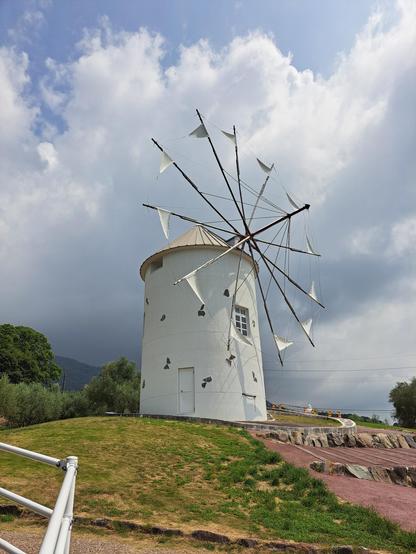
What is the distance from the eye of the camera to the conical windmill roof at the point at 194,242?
23.7m

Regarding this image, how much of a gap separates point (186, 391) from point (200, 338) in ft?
8.70

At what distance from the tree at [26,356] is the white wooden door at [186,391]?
33.8m

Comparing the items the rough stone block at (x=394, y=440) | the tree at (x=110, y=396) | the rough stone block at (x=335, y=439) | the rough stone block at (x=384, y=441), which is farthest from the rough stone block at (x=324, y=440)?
the tree at (x=110, y=396)

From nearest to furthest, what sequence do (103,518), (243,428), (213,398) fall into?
1. (103,518)
2. (243,428)
3. (213,398)

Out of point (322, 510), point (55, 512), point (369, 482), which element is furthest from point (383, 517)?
point (55, 512)

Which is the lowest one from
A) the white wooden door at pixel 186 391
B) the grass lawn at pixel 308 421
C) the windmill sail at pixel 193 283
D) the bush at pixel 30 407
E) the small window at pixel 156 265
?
the grass lawn at pixel 308 421

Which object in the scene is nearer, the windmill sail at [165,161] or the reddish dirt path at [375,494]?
the reddish dirt path at [375,494]

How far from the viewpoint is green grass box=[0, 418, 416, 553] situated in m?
8.59

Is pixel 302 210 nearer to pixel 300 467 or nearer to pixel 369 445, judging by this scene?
pixel 369 445

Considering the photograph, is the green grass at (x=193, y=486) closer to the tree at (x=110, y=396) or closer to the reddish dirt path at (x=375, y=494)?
the reddish dirt path at (x=375, y=494)

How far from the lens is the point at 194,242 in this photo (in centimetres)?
2388

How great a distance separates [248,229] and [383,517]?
18.2m

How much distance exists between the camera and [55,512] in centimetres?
294

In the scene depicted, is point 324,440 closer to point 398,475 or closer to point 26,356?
point 398,475
